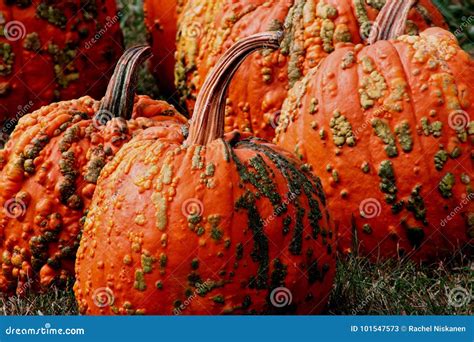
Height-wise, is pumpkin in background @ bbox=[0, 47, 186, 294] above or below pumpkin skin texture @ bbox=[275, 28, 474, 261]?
above

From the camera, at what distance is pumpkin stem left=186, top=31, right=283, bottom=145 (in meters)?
3.36

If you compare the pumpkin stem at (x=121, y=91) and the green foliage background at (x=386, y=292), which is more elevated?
the pumpkin stem at (x=121, y=91)

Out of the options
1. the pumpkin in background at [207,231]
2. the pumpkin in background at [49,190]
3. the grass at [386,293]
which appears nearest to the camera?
the pumpkin in background at [207,231]

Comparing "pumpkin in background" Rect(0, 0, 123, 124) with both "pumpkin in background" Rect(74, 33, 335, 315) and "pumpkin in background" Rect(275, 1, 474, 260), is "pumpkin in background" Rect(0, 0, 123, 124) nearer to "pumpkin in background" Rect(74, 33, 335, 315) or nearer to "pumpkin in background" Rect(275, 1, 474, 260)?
"pumpkin in background" Rect(275, 1, 474, 260)

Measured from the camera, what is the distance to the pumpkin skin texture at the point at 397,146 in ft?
12.9

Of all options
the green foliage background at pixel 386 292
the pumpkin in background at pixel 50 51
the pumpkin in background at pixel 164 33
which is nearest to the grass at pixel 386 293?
the green foliage background at pixel 386 292

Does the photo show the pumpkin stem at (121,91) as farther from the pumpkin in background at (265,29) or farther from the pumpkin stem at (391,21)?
the pumpkin stem at (391,21)

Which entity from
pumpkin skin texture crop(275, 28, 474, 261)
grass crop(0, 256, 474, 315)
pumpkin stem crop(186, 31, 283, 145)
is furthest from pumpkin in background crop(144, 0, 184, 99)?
pumpkin stem crop(186, 31, 283, 145)

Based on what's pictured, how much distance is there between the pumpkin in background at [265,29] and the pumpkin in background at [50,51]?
47 centimetres

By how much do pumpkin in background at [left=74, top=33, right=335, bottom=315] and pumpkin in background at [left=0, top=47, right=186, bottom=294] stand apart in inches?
15.4

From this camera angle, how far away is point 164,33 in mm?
6043

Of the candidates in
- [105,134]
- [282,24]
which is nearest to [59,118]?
[105,134]

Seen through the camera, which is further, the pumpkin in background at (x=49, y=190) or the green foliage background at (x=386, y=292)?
the pumpkin in background at (x=49, y=190)

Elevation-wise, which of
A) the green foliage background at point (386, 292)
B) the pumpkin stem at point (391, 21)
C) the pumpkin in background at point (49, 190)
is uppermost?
the pumpkin in background at point (49, 190)
